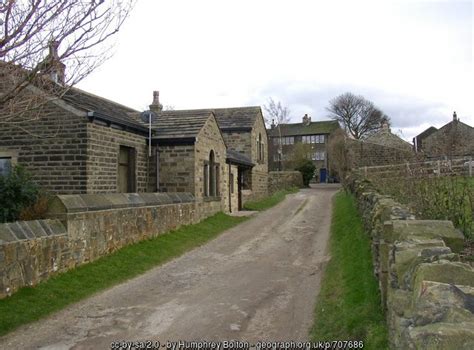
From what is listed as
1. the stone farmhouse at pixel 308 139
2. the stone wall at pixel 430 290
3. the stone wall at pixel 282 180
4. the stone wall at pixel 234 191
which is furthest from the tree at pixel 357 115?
the stone wall at pixel 430 290

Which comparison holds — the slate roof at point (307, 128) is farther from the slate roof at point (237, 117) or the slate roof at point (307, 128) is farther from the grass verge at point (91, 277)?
the grass verge at point (91, 277)

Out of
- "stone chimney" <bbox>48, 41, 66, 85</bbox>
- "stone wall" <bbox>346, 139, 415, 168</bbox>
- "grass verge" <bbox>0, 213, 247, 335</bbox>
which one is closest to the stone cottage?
"stone wall" <bbox>346, 139, 415, 168</bbox>

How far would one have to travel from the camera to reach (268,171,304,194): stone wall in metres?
38.5

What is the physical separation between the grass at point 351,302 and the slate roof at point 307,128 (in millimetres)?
59655

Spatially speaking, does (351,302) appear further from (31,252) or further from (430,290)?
(31,252)

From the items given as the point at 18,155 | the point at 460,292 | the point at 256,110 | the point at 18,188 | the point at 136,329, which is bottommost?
the point at 136,329

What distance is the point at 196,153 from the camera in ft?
56.8

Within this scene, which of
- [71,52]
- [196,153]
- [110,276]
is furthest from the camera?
[196,153]

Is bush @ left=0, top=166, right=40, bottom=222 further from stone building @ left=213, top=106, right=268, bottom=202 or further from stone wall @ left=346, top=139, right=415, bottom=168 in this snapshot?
stone wall @ left=346, top=139, right=415, bottom=168

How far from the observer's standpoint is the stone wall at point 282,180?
1516 inches

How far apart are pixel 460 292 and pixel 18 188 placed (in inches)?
356

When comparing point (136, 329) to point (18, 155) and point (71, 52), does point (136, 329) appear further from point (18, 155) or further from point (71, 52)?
point (18, 155)

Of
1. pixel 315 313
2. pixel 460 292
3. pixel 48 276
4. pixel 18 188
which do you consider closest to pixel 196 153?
pixel 18 188

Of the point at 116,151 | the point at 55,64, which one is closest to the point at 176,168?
the point at 116,151
